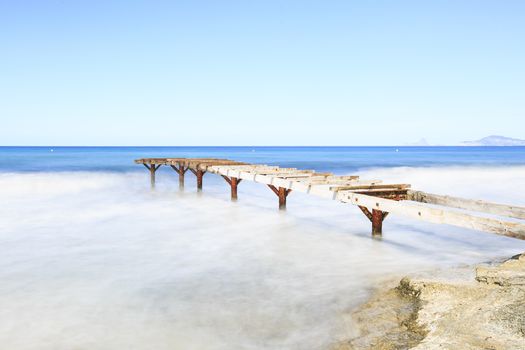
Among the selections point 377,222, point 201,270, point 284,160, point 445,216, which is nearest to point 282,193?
point 377,222

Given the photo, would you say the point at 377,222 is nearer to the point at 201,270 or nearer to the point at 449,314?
the point at 201,270

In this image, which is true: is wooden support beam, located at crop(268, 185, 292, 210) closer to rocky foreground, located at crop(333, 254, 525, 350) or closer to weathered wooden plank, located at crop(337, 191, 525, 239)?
weathered wooden plank, located at crop(337, 191, 525, 239)

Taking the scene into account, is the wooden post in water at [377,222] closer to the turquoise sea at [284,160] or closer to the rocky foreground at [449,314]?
the rocky foreground at [449,314]

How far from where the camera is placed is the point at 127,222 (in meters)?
11.1

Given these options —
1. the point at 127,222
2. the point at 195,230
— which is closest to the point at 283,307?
the point at 195,230

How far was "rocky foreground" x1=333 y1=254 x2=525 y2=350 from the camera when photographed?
138 inches

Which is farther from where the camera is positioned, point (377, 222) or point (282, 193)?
point (282, 193)

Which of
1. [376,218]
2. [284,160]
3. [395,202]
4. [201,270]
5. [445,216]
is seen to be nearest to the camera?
[445,216]

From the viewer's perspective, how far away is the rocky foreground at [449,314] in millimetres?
3516

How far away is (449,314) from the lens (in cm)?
412

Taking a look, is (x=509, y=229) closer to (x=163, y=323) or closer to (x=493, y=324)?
(x=493, y=324)

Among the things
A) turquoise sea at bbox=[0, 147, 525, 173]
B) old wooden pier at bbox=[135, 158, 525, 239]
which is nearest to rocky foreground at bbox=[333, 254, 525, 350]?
old wooden pier at bbox=[135, 158, 525, 239]

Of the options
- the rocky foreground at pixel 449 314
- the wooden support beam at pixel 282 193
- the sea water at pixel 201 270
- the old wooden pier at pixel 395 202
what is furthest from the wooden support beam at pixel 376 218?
the wooden support beam at pixel 282 193

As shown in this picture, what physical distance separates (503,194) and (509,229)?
47.8 ft
